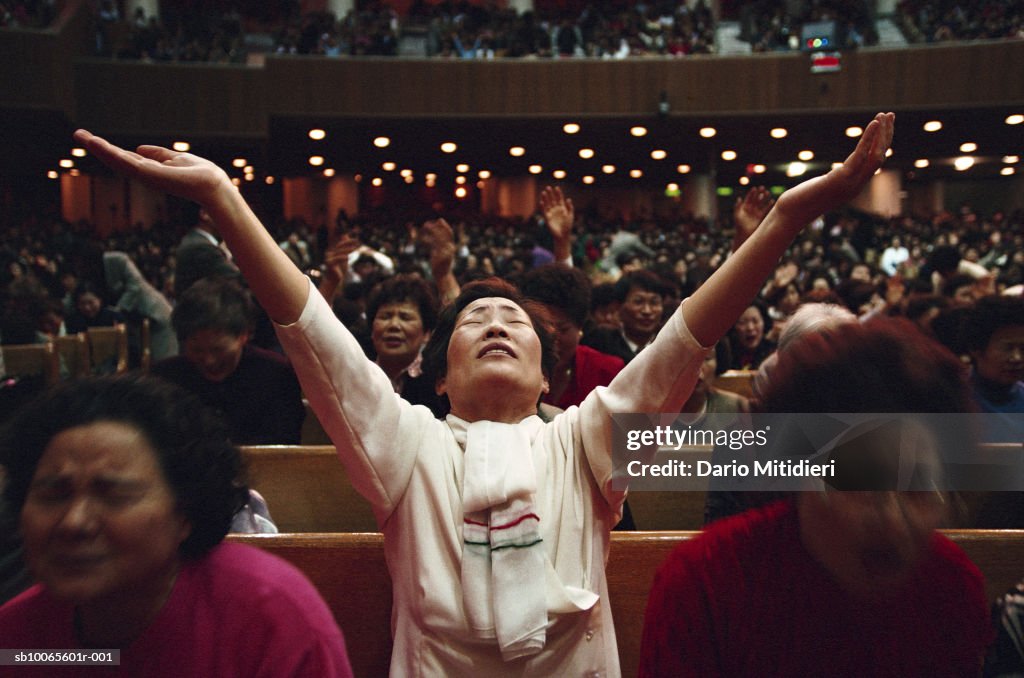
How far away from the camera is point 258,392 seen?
2752 mm

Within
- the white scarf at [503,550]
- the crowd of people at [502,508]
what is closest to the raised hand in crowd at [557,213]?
the crowd of people at [502,508]

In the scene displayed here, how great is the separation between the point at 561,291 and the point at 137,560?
2.11 m

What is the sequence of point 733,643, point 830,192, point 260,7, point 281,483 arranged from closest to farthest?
point 733,643 → point 830,192 → point 281,483 → point 260,7

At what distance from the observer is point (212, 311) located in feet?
8.63

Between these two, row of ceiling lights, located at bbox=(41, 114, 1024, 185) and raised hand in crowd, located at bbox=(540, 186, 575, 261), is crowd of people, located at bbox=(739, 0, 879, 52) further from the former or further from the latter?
raised hand in crowd, located at bbox=(540, 186, 575, 261)

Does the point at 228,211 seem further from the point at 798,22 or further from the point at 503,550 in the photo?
the point at 798,22

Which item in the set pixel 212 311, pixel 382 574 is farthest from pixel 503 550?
pixel 212 311

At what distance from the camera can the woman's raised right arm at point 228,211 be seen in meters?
1.29

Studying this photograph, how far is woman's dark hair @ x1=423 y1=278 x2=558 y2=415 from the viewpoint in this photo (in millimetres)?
1819

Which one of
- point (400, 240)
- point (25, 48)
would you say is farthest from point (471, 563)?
point (400, 240)

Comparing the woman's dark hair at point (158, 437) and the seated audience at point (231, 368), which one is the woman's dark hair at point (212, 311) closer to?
the seated audience at point (231, 368)

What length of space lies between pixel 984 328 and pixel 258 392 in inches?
97.3

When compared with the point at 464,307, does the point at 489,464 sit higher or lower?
lower

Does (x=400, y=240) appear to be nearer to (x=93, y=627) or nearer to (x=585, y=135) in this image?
(x=585, y=135)
